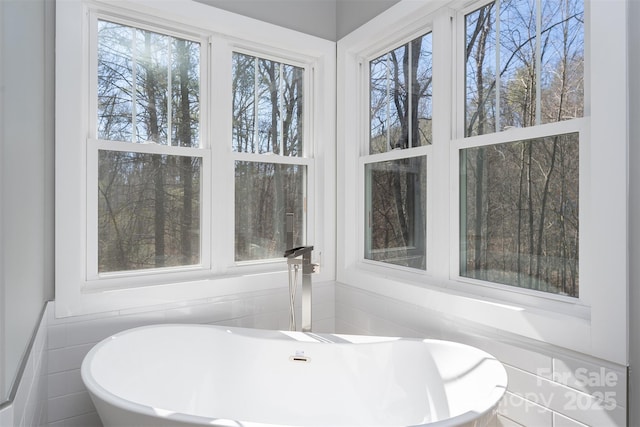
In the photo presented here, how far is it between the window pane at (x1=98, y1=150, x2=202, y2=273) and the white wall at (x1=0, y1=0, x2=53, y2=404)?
0.93 ft

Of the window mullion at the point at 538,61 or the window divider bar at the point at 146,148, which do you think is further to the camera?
the window divider bar at the point at 146,148

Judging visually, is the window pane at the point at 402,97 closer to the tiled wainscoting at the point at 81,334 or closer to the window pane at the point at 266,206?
the window pane at the point at 266,206

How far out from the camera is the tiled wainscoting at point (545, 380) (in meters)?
1.32

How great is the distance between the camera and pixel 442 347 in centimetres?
172

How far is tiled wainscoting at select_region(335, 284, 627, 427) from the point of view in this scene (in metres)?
1.32

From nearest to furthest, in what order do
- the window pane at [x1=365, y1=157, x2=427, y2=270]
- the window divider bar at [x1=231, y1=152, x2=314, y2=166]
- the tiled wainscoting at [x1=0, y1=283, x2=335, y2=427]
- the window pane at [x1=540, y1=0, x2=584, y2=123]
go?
the window pane at [x1=540, y1=0, x2=584, y2=123], the tiled wainscoting at [x1=0, y1=283, x2=335, y2=427], the window pane at [x1=365, y1=157, x2=427, y2=270], the window divider bar at [x1=231, y1=152, x2=314, y2=166]

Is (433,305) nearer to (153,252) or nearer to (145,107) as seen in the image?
(153,252)

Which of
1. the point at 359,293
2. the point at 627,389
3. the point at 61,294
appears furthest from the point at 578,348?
the point at 61,294

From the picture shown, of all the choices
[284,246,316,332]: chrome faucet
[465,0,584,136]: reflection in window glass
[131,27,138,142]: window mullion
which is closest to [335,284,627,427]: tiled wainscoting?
[284,246,316,332]: chrome faucet

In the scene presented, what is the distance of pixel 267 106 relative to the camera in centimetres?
254

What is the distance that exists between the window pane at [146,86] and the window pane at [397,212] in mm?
1187

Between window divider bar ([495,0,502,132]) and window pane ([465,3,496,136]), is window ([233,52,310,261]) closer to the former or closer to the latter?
window pane ([465,3,496,136])

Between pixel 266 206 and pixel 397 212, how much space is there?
86 centimetres

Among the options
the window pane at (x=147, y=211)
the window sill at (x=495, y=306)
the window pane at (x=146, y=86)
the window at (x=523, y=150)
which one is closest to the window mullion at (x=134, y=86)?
the window pane at (x=146, y=86)
